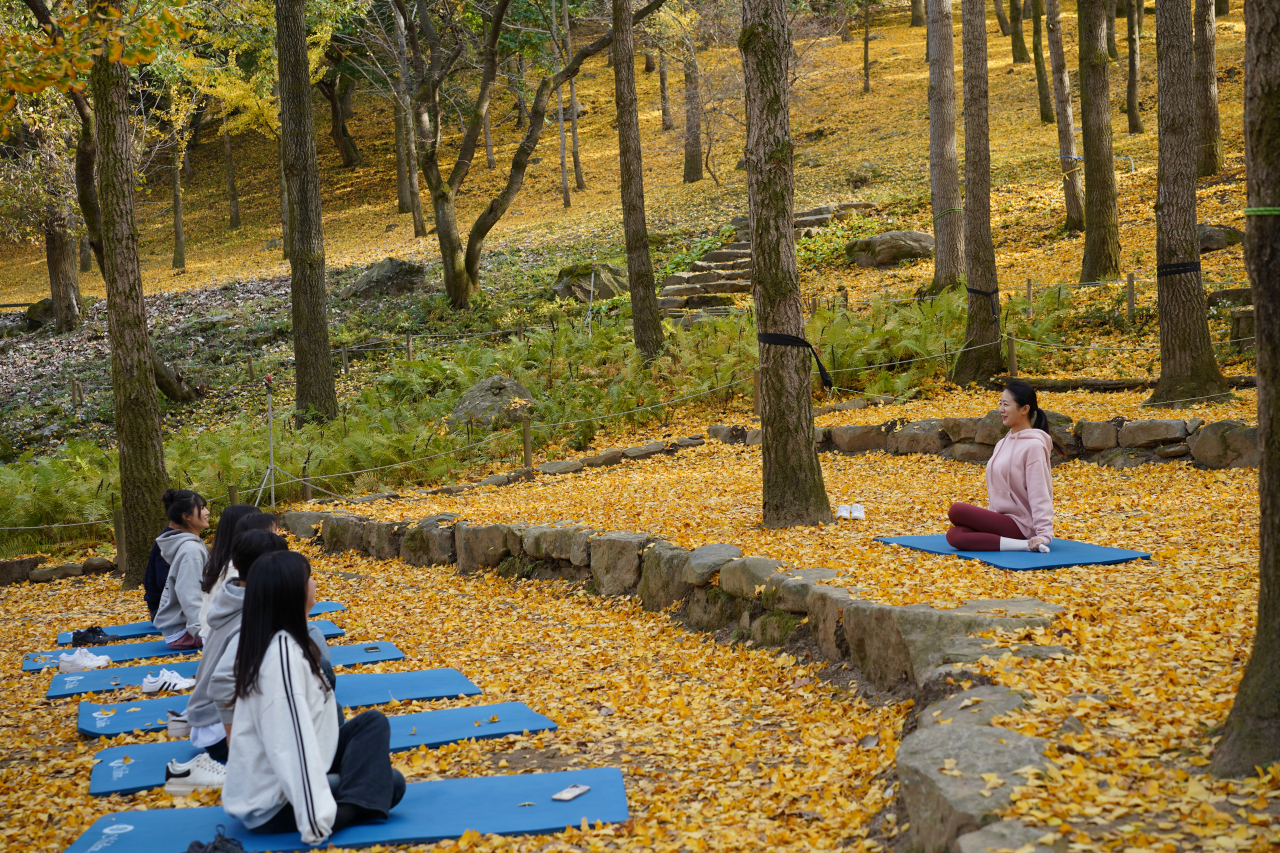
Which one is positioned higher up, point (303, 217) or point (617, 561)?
point (303, 217)

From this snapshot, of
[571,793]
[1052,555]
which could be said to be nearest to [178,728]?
[571,793]

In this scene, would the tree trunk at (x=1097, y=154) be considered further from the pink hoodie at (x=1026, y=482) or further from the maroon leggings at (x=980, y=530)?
the maroon leggings at (x=980, y=530)

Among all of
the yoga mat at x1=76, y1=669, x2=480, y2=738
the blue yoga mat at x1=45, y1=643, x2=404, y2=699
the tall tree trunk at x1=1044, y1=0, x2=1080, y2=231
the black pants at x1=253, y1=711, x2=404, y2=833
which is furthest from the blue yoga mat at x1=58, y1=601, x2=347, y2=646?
the tall tree trunk at x1=1044, y1=0, x2=1080, y2=231

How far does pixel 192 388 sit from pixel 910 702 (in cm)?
1622

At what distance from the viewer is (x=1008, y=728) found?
3.21 m

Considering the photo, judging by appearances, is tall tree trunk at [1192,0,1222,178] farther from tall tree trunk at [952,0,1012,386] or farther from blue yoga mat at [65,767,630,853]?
blue yoga mat at [65,767,630,853]

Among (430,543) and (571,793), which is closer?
(571,793)

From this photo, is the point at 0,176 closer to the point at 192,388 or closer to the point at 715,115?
the point at 192,388

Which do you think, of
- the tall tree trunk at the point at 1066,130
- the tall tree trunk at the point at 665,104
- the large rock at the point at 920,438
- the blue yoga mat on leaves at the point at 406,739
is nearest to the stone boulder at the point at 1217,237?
the tall tree trunk at the point at 1066,130

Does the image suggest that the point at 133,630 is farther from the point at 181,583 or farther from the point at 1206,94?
the point at 1206,94

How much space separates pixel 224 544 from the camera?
16.1ft

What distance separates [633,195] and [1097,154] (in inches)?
268

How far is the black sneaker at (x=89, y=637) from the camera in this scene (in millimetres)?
6855

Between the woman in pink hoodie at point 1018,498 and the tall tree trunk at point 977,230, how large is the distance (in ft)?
18.4
